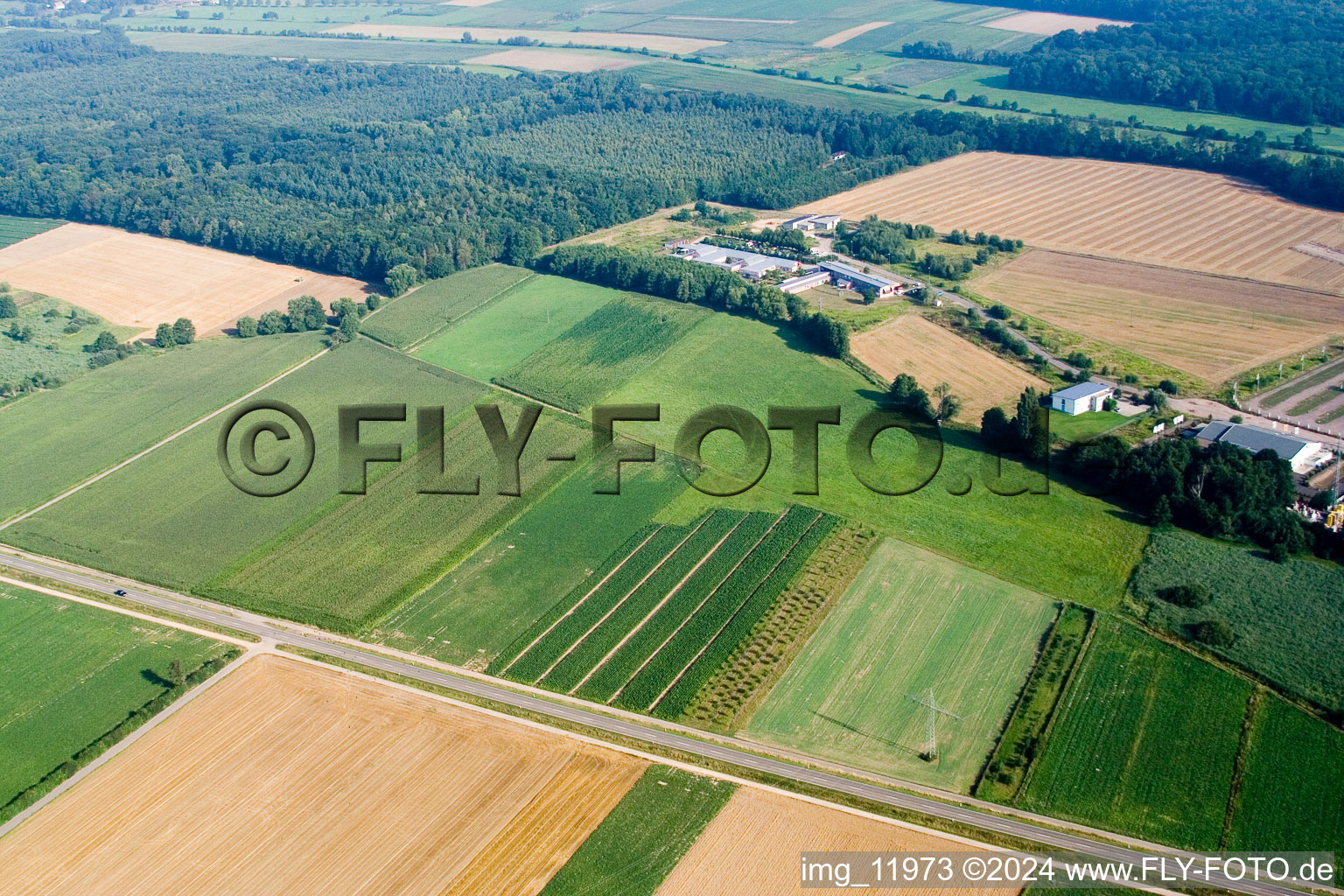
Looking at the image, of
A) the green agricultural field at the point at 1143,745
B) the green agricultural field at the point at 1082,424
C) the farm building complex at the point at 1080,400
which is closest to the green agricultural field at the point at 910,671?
the green agricultural field at the point at 1143,745

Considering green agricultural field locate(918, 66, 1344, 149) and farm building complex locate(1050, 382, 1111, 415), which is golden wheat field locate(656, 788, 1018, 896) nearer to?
farm building complex locate(1050, 382, 1111, 415)

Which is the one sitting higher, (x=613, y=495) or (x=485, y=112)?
(x=485, y=112)

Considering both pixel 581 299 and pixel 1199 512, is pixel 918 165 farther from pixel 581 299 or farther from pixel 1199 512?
pixel 1199 512

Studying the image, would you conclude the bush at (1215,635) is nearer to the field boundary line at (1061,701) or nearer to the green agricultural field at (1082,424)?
the field boundary line at (1061,701)

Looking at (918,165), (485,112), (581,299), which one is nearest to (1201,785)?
(581,299)

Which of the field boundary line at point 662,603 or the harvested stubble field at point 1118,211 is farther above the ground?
the harvested stubble field at point 1118,211
